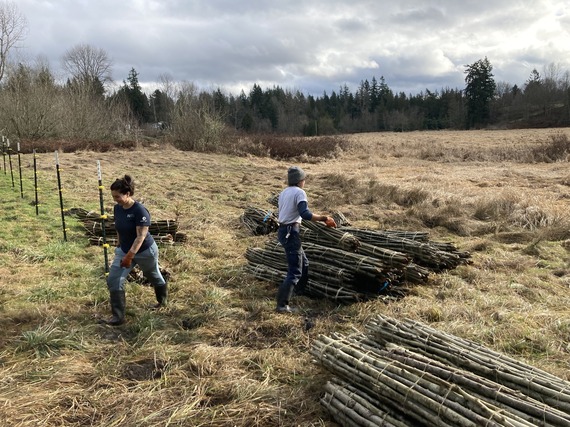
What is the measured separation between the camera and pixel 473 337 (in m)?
4.56

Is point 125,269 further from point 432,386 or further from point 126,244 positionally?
point 432,386

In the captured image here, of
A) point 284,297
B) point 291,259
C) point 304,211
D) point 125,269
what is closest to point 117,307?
point 125,269

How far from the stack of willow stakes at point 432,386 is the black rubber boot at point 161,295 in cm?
235

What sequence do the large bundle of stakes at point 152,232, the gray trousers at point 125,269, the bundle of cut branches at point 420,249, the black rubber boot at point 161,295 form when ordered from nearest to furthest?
the gray trousers at point 125,269 < the black rubber boot at point 161,295 < the bundle of cut branches at point 420,249 < the large bundle of stakes at point 152,232

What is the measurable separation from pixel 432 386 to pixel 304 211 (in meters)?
2.48

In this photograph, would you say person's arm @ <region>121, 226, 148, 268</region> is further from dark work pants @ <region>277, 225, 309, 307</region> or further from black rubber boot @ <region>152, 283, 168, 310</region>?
dark work pants @ <region>277, 225, 309, 307</region>

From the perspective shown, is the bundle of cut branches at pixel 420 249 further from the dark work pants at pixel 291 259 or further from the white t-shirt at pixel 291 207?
the white t-shirt at pixel 291 207

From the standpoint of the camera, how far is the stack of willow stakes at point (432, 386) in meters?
2.71

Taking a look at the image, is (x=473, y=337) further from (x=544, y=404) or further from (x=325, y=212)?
(x=325, y=212)

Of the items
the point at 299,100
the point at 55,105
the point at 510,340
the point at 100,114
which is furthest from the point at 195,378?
the point at 299,100

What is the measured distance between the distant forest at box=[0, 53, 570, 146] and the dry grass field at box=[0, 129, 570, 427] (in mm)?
21740

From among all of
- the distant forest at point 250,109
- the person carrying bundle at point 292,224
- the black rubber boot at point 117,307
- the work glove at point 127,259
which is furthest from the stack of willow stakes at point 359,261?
the distant forest at point 250,109

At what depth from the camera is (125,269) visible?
4.90m

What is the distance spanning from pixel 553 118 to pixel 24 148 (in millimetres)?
63073
